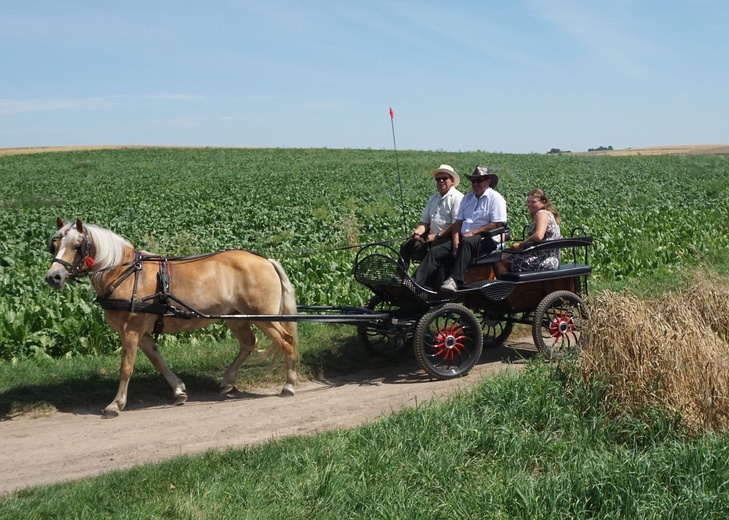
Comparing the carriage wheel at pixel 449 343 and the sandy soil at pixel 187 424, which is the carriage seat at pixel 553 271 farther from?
the sandy soil at pixel 187 424

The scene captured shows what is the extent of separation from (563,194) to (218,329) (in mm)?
22323

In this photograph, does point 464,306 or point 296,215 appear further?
point 296,215

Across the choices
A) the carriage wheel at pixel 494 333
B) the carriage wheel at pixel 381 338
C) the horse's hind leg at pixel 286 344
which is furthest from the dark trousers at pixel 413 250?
the horse's hind leg at pixel 286 344

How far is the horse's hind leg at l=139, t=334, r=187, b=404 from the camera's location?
8008 mm

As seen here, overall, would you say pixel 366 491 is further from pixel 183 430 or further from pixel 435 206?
pixel 435 206

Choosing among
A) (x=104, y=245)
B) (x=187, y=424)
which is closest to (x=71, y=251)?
(x=104, y=245)

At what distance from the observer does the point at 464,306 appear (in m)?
9.13

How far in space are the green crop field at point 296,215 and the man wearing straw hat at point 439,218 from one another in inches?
48.0

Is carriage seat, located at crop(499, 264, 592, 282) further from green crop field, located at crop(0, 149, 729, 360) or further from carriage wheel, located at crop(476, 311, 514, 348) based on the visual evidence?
green crop field, located at crop(0, 149, 729, 360)

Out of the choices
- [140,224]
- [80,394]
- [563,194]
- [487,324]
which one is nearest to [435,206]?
[487,324]

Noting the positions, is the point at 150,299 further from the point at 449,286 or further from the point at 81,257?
the point at 449,286

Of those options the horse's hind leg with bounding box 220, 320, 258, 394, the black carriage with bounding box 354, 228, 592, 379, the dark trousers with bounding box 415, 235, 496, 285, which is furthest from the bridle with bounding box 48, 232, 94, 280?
the dark trousers with bounding box 415, 235, 496, 285

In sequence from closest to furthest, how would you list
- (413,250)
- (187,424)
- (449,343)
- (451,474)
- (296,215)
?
(451,474) → (187,424) → (449,343) → (413,250) → (296,215)

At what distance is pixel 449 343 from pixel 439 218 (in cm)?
153
